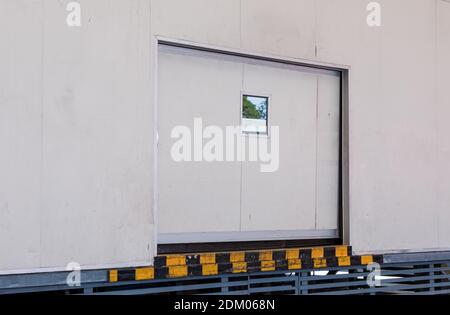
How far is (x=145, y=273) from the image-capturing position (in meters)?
4.02

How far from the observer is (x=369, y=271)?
16.8 feet

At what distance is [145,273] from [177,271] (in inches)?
9.6

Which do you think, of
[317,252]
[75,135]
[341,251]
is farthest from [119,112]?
[341,251]

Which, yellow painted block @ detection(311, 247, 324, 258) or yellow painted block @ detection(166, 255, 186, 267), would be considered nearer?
yellow painted block @ detection(166, 255, 186, 267)

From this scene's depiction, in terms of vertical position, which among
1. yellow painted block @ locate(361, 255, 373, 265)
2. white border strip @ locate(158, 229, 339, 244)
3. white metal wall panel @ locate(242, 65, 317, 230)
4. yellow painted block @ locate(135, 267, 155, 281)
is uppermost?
white metal wall panel @ locate(242, 65, 317, 230)

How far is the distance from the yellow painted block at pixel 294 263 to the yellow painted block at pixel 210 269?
651 mm

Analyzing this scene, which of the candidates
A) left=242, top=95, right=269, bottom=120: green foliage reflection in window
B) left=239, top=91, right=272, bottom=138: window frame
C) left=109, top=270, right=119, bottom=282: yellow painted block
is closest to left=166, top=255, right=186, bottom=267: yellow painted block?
left=109, top=270, right=119, bottom=282: yellow painted block

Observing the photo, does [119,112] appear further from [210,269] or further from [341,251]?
[341,251]

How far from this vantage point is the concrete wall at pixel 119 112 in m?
3.62

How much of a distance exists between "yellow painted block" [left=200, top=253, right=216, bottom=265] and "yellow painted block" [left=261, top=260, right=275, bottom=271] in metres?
0.42

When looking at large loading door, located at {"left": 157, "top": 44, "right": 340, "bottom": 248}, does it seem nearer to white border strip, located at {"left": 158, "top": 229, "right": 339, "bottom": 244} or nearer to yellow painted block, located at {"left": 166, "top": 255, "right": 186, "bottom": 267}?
white border strip, located at {"left": 158, "top": 229, "right": 339, "bottom": 244}

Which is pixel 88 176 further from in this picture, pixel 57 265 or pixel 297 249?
pixel 297 249

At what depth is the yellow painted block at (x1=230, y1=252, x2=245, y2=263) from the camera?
442 cm
